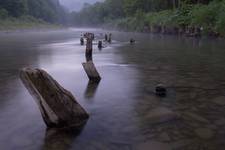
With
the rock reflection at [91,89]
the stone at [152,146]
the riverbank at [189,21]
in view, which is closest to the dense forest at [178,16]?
the riverbank at [189,21]

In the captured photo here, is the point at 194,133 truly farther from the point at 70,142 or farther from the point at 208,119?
the point at 70,142

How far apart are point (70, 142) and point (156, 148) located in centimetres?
177

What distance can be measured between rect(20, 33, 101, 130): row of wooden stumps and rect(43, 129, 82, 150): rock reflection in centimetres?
19

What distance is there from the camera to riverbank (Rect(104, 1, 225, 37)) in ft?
126

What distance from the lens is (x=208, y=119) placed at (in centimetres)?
845

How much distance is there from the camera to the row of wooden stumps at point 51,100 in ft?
25.1

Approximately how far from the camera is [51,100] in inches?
309

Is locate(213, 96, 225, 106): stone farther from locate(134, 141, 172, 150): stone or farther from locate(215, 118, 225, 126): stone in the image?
locate(134, 141, 172, 150): stone

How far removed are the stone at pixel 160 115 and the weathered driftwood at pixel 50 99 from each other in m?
1.74

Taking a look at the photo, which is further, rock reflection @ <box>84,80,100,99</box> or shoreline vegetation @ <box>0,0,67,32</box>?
shoreline vegetation @ <box>0,0,67,32</box>

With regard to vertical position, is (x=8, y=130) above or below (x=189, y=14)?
below

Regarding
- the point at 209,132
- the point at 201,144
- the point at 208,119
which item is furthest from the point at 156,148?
the point at 208,119

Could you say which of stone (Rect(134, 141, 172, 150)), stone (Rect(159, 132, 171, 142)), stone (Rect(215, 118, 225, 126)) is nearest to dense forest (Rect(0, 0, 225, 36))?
stone (Rect(215, 118, 225, 126))

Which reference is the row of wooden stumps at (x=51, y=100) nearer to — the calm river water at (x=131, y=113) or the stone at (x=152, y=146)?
the calm river water at (x=131, y=113)
